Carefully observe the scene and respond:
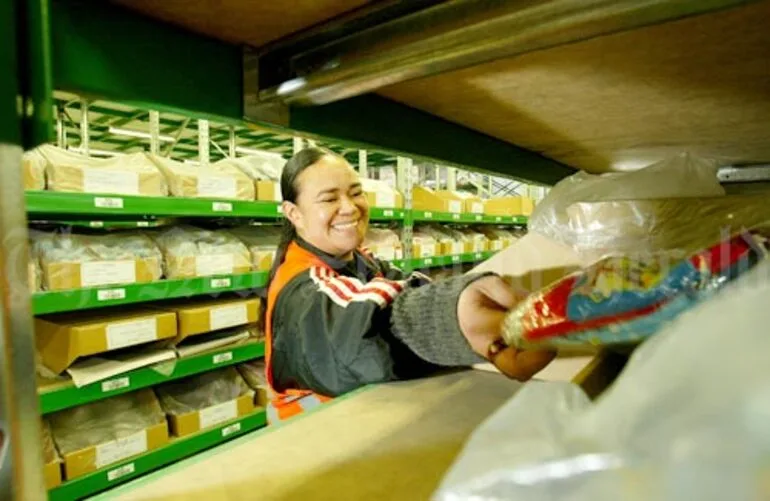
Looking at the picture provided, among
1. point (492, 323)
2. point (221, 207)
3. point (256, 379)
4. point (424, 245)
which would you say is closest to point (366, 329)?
point (492, 323)

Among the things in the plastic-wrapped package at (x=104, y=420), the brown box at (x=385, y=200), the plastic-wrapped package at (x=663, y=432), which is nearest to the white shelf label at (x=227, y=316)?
the plastic-wrapped package at (x=104, y=420)

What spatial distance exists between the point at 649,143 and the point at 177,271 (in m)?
1.80

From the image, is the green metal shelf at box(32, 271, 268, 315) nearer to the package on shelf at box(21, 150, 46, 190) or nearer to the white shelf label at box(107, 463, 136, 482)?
the package on shelf at box(21, 150, 46, 190)

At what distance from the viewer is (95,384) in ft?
6.06

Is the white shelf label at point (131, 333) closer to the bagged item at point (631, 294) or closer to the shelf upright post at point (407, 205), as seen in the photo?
the shelf upright post at point (407, 205)

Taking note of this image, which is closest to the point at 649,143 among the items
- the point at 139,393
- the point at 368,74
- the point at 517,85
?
the point at 517,85

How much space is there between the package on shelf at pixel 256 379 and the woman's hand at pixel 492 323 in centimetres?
195

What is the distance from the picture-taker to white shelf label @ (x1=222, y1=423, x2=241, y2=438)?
2289 mm

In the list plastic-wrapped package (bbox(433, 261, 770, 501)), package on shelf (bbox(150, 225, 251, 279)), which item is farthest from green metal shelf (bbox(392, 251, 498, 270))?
plastic-wrapped package (bbox(433, 261, 770, 501))

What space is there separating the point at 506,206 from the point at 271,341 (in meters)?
3.49

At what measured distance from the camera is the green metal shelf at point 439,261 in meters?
3.01

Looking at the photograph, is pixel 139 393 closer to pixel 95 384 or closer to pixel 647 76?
pixel 95 384

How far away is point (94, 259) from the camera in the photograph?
1.82 m

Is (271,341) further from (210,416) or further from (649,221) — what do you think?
(210,416)
